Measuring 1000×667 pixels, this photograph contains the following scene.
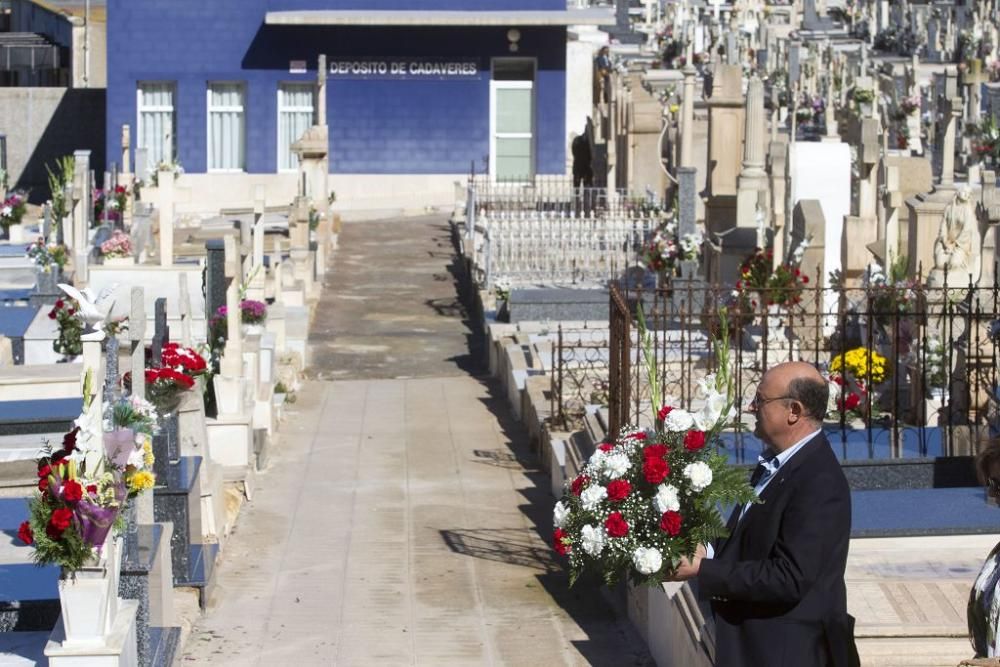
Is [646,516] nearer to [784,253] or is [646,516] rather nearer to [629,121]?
[784,253]

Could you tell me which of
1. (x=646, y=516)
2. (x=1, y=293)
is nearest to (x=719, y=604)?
(x=646, y=516)

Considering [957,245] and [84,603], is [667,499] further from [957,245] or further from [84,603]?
[957,245]

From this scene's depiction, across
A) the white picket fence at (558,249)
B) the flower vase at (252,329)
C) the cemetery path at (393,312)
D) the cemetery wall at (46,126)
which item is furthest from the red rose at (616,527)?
the cemetery wall at (46,126)

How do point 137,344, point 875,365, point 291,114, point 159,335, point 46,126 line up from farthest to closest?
point 46,126
point 291,114
point 875,365
point 159,335
point 137,344

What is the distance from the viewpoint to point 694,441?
23.6ft

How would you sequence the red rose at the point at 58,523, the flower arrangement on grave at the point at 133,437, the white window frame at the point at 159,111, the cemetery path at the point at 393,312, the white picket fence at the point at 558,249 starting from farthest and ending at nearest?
the white window frame at the point at 159,111
the white picket fence at the point at 558,249
the cemetery path at the point at 393,312
the flower arrangement on grave at the point at 133,437
the red rose at the point at 58,523

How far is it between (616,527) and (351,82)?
98.0ft

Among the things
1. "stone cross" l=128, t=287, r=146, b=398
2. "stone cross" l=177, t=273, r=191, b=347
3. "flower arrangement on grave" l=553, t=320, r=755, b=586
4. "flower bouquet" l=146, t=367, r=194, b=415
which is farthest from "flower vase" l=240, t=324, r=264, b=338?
"flower arrangement on grave" l=553, t=320, r=755, b=586

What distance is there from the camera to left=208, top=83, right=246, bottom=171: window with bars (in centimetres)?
3600

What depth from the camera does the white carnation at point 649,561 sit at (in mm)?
6727

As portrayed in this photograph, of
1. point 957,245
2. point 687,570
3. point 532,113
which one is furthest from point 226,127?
point 687,570

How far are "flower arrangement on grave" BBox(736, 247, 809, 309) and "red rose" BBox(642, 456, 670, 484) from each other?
8795 millimetres

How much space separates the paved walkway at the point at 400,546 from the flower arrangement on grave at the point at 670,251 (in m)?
2.44

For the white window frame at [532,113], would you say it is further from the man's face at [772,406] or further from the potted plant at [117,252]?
the man's face at [772,406]
